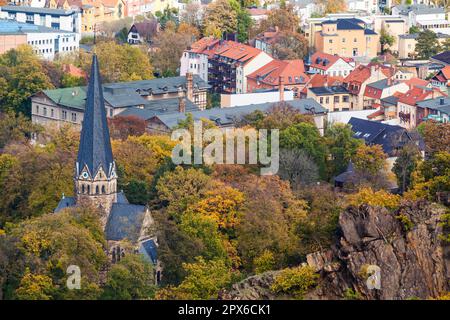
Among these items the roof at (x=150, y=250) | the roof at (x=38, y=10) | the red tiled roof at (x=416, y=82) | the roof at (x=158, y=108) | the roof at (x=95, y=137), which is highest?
the roof at (x=95, y=137)

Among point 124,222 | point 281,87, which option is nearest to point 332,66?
point 281,87

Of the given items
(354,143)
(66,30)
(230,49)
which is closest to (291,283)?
(354,143)

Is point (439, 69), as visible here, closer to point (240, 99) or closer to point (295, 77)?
point (295, 77)

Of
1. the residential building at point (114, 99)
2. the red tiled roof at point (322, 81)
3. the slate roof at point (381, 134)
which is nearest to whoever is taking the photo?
the slate roof at point (381, 134)

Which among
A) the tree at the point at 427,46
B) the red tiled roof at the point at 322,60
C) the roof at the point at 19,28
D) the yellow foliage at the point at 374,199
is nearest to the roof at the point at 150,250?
the yellow foliage at the point at 374,199

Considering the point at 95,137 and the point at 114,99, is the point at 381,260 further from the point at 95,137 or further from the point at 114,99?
the point at 114,99

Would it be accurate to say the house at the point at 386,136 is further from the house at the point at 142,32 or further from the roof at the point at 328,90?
the house at the point at 142,32

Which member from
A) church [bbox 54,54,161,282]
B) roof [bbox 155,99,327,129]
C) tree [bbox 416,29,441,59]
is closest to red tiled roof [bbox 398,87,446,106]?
roof [bbox 155,99,327,129]
